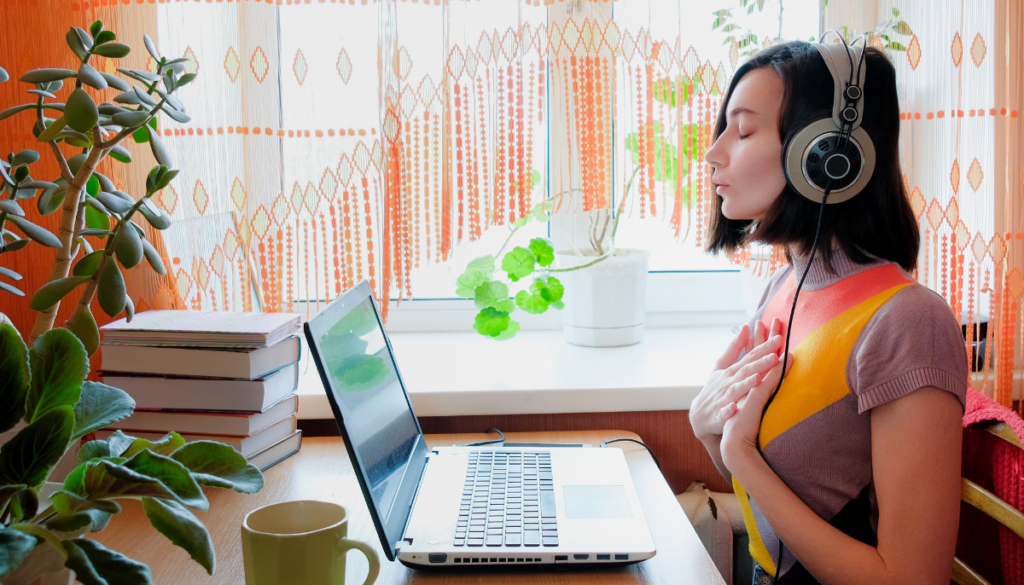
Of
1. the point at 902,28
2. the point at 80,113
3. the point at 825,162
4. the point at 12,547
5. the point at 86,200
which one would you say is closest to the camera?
the point at 12,547

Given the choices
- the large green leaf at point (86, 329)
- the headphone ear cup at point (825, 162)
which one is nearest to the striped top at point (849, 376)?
the headphone ear cup at point (825, 162)

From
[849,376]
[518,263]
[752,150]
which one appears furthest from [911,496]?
[518,263]

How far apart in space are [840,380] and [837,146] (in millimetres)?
257

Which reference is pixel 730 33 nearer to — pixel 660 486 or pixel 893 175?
pixel 893 175

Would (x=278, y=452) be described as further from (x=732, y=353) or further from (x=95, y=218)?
(x=732, y=353)

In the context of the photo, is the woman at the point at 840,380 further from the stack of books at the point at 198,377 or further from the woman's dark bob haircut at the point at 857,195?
the stack of books at the point at 198,377

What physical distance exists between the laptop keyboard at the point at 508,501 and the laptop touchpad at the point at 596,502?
22 millimetres

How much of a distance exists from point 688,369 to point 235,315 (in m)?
0.79

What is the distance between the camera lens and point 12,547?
336 mm

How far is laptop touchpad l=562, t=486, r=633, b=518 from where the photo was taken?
2.89 ft

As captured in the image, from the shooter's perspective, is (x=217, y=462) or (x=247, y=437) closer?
(x=217, y=462)

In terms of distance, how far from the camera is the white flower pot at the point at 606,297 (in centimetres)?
149

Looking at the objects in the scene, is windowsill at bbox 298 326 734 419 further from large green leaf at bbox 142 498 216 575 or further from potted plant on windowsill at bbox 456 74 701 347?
large green leaf at bbox 142 498 216 575

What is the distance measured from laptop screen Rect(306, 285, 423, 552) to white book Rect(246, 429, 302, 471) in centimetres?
22
